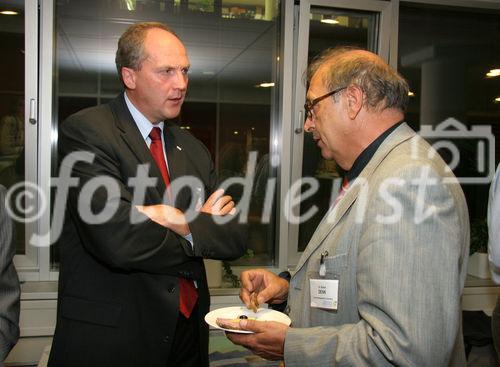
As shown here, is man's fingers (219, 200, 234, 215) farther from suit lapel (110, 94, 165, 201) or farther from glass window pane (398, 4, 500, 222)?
glass window pane (398, 4, 500, 222)

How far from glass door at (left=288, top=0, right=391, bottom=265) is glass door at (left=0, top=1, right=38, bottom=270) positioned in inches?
67.7

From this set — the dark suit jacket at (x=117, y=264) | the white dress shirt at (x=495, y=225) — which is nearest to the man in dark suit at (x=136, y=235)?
the dark suit jacket at (x=117, y=264)

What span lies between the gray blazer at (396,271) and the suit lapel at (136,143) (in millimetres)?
695

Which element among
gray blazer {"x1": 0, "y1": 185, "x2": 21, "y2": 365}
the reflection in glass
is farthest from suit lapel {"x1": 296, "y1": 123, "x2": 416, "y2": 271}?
the reflection in glass

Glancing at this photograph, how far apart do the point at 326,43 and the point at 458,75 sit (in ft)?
3.91

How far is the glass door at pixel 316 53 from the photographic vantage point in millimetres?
3510

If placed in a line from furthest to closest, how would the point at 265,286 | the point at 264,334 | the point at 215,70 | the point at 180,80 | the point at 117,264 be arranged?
the point at 215,70, the point at 180,80, the point at 265,286, the point at 117,264, the point at 264,334

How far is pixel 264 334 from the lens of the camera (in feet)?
4.33

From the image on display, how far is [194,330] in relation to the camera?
179cm

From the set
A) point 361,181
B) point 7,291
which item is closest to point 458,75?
point 361,181

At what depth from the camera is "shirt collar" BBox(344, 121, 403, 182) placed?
1394mm

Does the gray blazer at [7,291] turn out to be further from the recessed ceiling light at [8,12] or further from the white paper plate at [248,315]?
the recessed ceiling light at [8,12]

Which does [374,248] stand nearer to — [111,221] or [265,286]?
[265,286]

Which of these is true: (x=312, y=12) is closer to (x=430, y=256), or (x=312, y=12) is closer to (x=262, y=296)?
(x=262, y=296)
